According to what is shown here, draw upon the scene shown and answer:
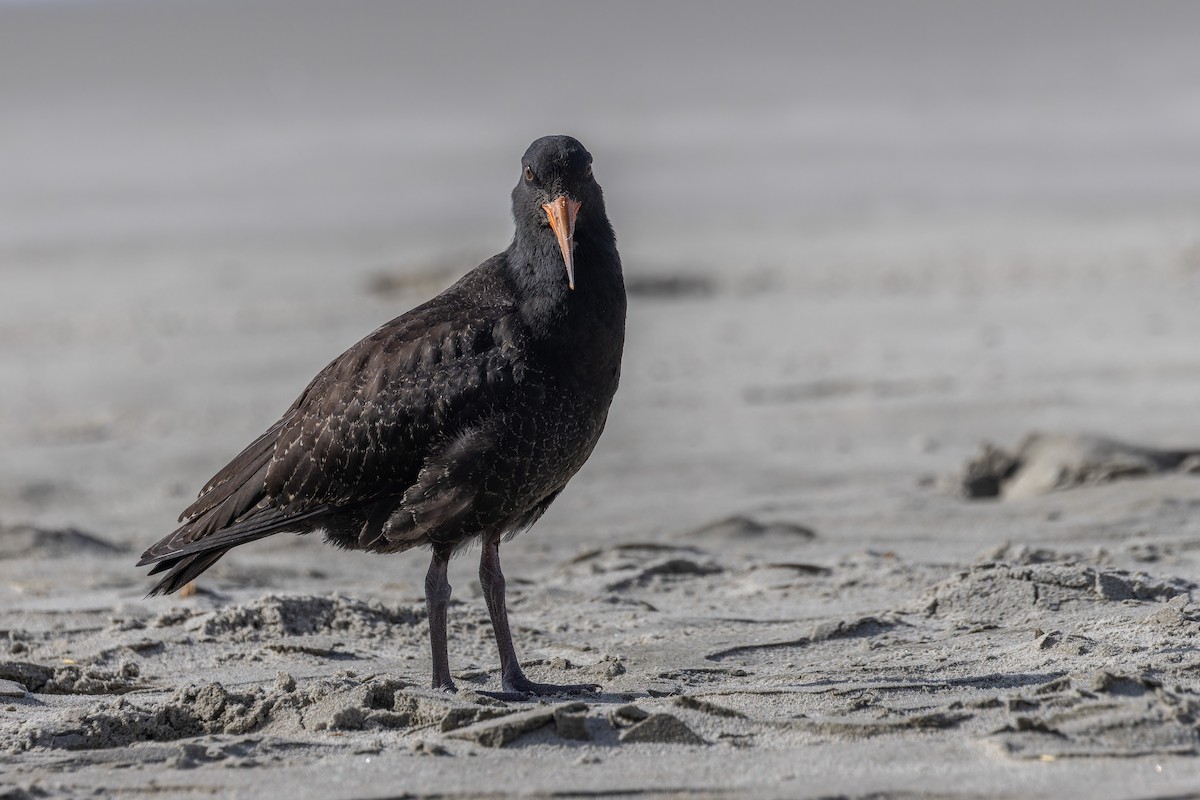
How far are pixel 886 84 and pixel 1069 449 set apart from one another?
3917cm

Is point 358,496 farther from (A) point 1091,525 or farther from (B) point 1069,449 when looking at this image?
(B) point 1069,449

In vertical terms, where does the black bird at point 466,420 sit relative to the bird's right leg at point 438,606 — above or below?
above

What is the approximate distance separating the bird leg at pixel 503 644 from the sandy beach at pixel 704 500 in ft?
0.52

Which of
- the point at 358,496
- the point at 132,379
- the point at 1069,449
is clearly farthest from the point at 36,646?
the point at 132,379

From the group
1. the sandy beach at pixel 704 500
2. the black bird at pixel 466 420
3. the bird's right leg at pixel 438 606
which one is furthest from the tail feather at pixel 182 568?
the bird's right leg at pixel 438 606

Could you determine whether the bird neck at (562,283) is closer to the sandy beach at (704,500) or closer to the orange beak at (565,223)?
the orange beak at (565,223)

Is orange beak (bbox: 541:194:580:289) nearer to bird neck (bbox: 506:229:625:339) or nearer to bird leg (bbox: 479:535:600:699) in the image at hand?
bird neck (bbox: 506:229:625:339)

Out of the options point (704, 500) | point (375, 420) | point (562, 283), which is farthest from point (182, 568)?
point (704, 500)

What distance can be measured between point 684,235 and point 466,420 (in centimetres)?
1791

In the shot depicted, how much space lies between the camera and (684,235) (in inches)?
917

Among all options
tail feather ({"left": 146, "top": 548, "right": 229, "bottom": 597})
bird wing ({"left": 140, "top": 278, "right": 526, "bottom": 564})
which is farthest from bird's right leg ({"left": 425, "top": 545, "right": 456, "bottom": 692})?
tail feather ({"left": 146, "top": 548, "right": 229, "bottom": 597})

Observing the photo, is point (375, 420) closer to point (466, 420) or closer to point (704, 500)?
point (466, 420)

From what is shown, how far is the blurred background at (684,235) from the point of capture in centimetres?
1107

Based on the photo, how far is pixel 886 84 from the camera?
4662 cm
